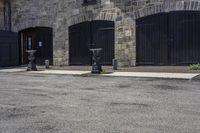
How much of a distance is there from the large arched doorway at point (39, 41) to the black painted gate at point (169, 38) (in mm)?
6539

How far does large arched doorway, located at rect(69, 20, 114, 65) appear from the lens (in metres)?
18.6

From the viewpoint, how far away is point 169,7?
16297 mm

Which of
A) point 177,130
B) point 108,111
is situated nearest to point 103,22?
point 108,111

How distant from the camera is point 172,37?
54.4 ft

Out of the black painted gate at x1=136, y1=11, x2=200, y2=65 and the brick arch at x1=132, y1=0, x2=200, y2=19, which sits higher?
the brick arch at x1=132, y1=0, x2=200, y2=19

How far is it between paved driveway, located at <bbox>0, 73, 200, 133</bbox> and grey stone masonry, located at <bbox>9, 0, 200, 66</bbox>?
726 centimetres

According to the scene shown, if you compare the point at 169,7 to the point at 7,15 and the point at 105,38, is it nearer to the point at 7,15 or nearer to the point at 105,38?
the point at 105,38

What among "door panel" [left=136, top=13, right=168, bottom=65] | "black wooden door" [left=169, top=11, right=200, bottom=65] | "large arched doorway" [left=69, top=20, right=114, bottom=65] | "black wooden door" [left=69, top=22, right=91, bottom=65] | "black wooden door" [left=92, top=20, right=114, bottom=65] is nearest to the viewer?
"black wooden door" [left=169, top=11, right=200, bottom=65]

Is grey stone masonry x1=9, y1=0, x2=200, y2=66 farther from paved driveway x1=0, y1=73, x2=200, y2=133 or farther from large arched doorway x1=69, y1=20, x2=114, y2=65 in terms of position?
paved driveway x1=0, y1=73, x2=200, y2=133

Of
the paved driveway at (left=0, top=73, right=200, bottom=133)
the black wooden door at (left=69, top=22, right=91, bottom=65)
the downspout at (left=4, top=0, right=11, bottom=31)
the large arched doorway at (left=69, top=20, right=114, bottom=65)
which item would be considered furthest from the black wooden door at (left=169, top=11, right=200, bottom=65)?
the downspout at (left=4, top=0, right=11, bottom=31)

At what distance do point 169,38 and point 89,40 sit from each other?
16.6 ft

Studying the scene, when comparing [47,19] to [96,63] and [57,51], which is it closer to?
[57,51]

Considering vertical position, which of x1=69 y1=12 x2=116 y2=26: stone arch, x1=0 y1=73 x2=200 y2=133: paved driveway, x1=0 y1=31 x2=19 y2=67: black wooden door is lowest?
x1=0 y1=73 x2=200 y2=133: paved driveway

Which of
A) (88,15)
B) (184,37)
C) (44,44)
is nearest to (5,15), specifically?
A: (44,44)
